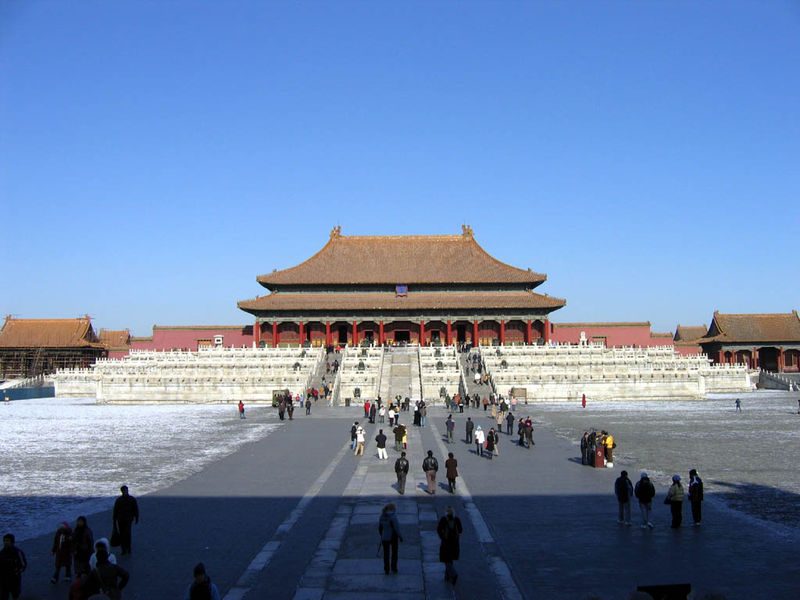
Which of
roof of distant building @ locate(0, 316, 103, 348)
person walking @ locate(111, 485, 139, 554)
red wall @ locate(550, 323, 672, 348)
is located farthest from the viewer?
roof of distant building @ locate(0, 316, 103, 348)

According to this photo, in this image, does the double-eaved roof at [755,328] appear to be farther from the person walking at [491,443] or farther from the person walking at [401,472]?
the person walking at [401,472]

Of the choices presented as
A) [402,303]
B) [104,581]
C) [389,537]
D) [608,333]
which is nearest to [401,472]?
[389,537]

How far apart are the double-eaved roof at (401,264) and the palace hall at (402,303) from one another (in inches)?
4.0

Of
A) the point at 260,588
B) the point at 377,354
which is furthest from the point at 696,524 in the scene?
the point at 377,354

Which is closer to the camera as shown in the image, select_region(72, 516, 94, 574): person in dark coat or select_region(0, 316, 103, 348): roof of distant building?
select_region(72, 516, 94, 574): person in dark coat

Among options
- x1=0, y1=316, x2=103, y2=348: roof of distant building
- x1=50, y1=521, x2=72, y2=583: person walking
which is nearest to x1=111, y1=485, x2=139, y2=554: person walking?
x1=50, y1=521, x2=72, y2=583: person walking

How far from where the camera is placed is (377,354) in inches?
1988

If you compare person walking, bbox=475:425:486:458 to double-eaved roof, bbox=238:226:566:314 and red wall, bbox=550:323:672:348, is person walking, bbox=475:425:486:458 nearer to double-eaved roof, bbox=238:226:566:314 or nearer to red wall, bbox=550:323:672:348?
double-eaved roof, bbox=238:226:566:314

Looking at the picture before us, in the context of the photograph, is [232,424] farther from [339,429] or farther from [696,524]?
[696,524]

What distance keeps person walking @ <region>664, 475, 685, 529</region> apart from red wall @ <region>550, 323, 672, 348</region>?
55.9 meters

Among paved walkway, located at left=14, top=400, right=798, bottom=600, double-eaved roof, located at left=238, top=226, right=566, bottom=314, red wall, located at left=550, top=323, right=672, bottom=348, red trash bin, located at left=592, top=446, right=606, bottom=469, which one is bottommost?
paved walkway, located at left=14, top=400, right=798, bottom=600

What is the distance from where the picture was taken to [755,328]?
7150cm

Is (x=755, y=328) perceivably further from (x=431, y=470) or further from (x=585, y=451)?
(x=431, y=470)

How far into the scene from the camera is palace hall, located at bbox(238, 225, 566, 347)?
64.8 m
